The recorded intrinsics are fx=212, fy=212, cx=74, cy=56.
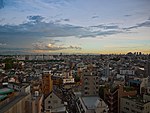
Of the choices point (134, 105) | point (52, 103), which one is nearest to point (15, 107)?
point (52, 103)

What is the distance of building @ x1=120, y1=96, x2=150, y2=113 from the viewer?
17.0 feet

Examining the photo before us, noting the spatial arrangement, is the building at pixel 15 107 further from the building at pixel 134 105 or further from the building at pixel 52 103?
the building at pixel 134 105

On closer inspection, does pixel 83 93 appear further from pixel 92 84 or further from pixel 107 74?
pixel 107 74

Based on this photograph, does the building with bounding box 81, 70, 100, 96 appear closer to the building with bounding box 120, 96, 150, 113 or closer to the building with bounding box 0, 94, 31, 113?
the building with bounding box 120, 96, 150, 113

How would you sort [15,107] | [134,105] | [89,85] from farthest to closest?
[89,85], [134,105], [15,107]

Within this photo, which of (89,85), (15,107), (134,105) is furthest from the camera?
(89,85)

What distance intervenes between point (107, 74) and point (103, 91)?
272 inches

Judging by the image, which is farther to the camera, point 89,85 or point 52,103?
point 89,85

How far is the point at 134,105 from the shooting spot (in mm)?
5414

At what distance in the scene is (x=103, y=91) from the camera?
278 inches

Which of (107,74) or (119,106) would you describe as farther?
(107,74)

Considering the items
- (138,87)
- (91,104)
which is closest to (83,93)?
(91,104)

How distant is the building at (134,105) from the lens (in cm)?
517

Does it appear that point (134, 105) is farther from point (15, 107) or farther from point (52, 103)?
point (15, 107)
